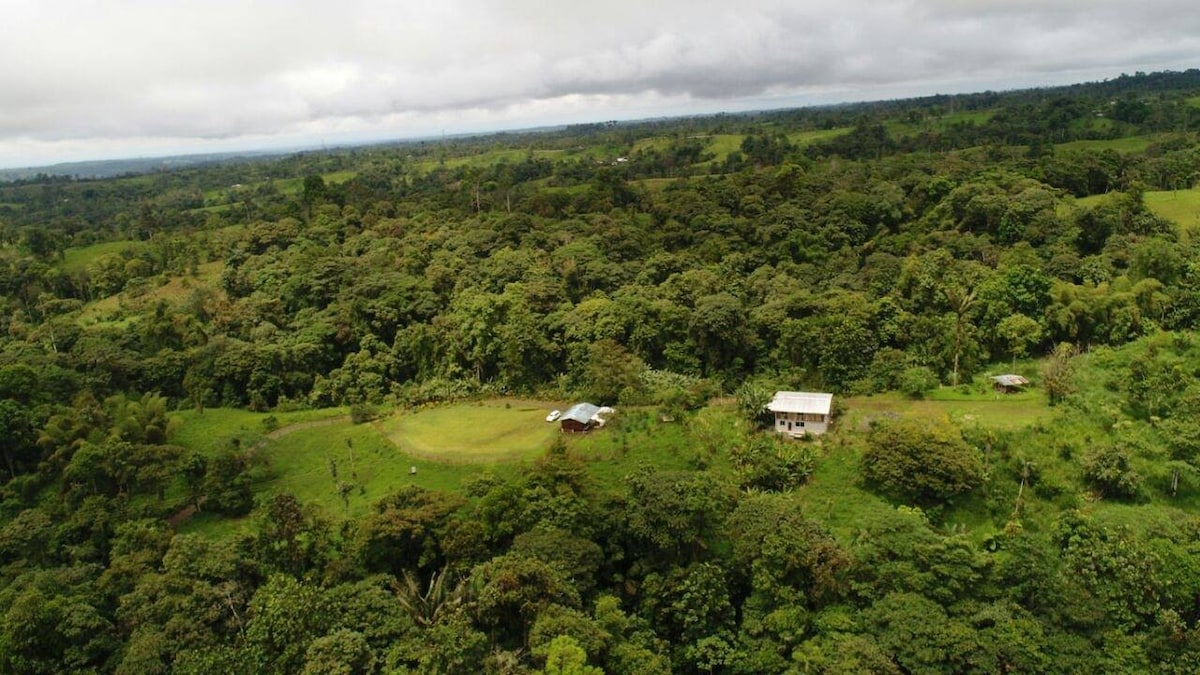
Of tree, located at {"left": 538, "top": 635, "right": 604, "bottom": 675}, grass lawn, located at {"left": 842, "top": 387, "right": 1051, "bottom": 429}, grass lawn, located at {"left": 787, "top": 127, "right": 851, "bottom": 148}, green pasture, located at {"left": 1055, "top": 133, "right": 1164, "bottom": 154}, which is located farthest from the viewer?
grass lawn, located at {"left": 787, "top": 127, "right": 851, "bottom": 148}

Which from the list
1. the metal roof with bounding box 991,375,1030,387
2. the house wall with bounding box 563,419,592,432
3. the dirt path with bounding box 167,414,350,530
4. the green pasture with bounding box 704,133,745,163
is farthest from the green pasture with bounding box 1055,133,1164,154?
the dirt path with bounding box 167,414,350,530

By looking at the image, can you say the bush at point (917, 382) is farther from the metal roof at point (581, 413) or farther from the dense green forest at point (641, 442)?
the metal roof at point (581, 413)

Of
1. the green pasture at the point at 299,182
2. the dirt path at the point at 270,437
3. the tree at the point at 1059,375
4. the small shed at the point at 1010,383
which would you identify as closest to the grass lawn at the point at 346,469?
the dirt path at the point at 270,437

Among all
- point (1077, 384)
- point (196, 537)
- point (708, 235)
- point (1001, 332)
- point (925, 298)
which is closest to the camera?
point (196, 537)

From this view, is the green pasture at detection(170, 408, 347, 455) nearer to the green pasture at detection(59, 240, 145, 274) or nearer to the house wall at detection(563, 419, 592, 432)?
the house wall at detection(563, 419, 592, 432)

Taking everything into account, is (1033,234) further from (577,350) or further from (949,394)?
(577,350)

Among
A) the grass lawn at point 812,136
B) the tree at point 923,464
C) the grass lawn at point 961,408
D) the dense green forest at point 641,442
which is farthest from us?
the grass lawn at point 812,136

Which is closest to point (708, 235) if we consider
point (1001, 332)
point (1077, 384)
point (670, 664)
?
point (1001, 332)
